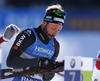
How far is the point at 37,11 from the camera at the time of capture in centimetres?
1225

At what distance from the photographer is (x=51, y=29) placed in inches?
126

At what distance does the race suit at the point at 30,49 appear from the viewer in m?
2.98

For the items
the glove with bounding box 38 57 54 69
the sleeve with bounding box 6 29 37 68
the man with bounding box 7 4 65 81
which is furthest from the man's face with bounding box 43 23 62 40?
the glove with bounding box 38 57 54 69

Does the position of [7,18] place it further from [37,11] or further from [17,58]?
[17,58]

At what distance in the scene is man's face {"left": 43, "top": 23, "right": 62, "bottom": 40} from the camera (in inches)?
126

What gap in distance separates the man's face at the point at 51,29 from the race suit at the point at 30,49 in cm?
5

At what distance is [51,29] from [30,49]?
324mm

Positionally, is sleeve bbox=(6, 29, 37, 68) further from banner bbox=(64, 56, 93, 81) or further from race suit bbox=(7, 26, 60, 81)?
banner bbox=(64, 56, 93, 81)

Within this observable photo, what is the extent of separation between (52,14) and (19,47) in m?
0.59

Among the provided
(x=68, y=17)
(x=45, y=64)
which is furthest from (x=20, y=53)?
(x=68, y=17)

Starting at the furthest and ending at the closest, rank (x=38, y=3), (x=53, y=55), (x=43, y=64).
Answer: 1. (x=38, y=3)
2. (x=53, y=55)
3. (x=43, y=64)

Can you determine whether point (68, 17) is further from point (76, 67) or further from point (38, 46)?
point (76, 67)

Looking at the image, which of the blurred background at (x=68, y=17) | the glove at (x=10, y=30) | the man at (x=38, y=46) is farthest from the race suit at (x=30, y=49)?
the blurred background at (x=68, y=17)

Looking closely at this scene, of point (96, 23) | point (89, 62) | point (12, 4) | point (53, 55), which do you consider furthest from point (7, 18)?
point (89, 62)
